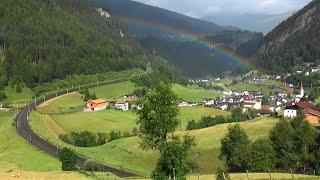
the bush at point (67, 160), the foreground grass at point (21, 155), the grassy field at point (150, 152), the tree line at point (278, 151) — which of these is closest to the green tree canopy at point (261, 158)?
the tree line at point (278, 151)

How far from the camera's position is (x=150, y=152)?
122 meters

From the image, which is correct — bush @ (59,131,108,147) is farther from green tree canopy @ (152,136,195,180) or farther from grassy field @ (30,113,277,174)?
green tree canopy @ (152,136,195,180)

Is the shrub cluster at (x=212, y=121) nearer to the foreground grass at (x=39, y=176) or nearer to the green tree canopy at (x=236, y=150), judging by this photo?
the green tree canopy at (x=236, y=150)

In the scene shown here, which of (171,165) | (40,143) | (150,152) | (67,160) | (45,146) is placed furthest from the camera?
(40,143)

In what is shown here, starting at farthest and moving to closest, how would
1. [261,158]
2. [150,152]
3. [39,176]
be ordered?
[150,152] < [261,158] < [39,176]

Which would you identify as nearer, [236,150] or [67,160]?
[67,160]

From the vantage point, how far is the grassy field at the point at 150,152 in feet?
369

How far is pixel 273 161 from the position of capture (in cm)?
9806

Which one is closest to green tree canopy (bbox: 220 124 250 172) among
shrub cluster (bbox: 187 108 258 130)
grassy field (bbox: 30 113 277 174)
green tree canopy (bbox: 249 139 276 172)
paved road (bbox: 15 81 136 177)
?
green tree canopy (bbox: 249 139 276 172)

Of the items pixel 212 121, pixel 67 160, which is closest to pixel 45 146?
pixel 67 160

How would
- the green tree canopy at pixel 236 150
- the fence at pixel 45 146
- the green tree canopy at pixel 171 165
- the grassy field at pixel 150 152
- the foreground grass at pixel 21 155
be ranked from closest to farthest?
the green tree canopy at pixel 171 165 → the green tree canopy at pixel 236 150 → the fence at pixel 45 146 → the foreground grass at pixel 21 155 → the grassy field at pixel 150 152

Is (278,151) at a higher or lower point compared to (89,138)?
higher

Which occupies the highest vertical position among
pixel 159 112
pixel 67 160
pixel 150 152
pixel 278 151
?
pixel 159 112

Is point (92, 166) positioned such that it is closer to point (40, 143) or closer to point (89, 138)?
point (40, 143)
